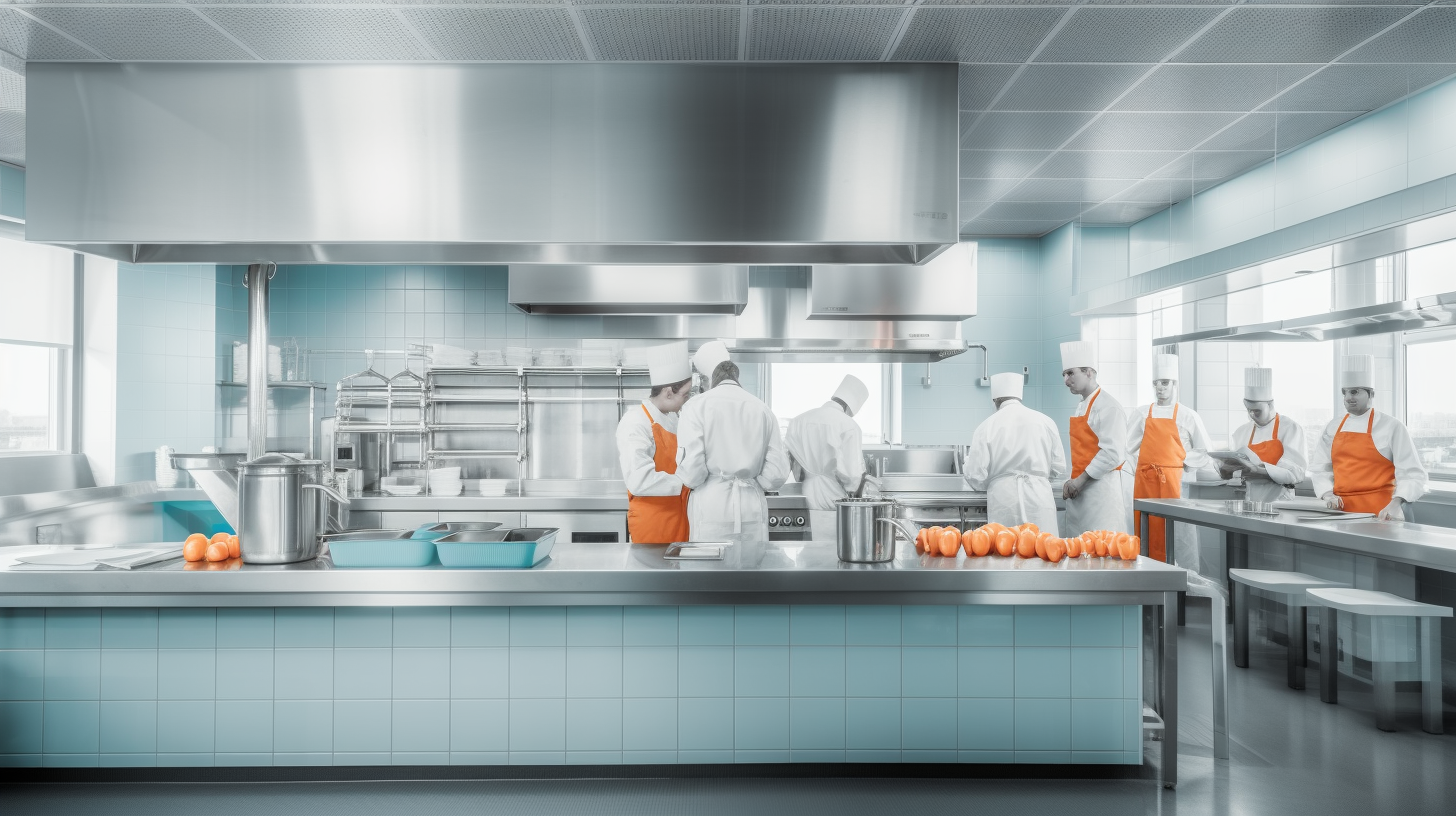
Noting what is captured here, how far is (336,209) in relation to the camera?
298cm

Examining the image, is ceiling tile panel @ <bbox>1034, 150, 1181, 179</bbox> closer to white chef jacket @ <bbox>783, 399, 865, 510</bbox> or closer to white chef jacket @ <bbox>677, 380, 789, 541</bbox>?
white chef jacket @ <bbox>783, 399, 865, 510</bbox>

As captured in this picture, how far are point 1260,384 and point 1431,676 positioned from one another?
2.51 m

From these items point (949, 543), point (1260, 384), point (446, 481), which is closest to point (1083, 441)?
point (1260, 384)

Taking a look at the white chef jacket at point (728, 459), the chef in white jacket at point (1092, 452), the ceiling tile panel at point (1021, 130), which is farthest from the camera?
the chef in white jacket at point (1092, 452)

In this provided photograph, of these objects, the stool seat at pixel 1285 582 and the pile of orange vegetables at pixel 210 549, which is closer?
the pile of orange vegetables at pixel 210 549

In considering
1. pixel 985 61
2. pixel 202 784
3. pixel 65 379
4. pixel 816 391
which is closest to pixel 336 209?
pixel 202 784

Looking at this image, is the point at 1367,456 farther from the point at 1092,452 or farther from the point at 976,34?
the point at 976,34

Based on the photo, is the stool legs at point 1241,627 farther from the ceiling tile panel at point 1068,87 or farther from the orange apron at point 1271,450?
the ceiling tile panel at point 1068,87

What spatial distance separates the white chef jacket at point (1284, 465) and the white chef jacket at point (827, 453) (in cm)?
279

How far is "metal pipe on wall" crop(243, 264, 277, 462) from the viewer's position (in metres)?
2.94

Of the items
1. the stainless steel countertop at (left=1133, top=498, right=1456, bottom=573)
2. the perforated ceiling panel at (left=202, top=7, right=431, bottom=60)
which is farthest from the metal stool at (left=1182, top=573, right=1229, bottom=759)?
the perforated ceiling panel at (left=202, top=7, right=431, bottom=60)

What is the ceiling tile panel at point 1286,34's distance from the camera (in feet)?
9.12

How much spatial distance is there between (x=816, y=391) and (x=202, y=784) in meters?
5.09

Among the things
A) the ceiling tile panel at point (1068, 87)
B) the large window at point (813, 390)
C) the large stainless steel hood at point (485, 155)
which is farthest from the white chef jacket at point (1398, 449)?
the large window at point (813, 390)
